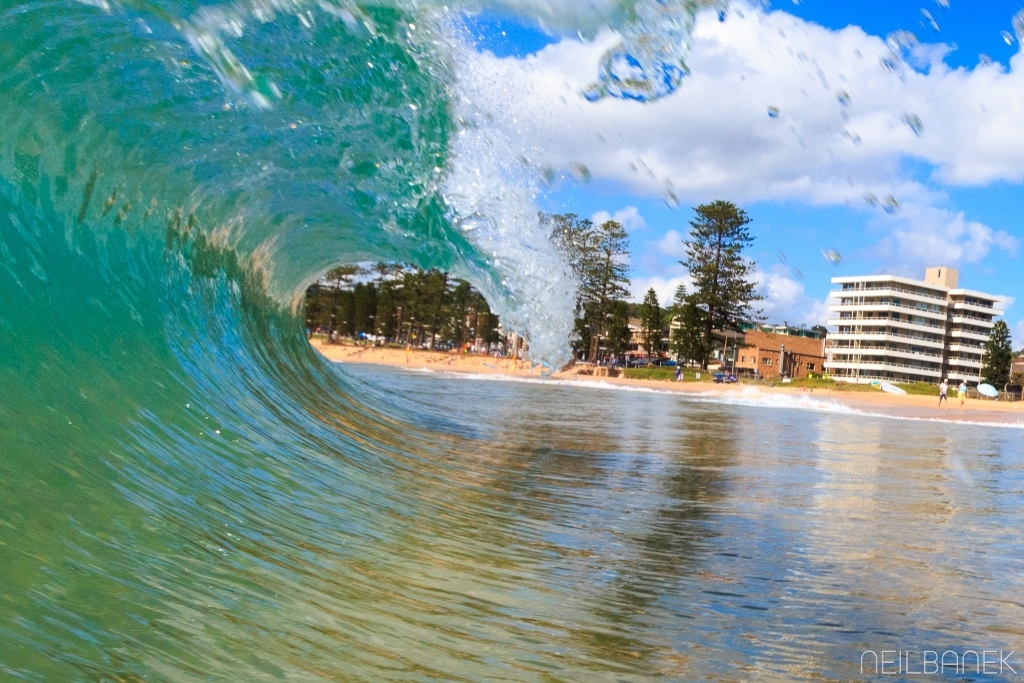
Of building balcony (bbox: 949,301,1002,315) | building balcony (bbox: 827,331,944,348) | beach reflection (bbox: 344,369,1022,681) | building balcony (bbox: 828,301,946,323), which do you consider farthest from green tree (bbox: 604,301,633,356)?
building balcony (bbox: 949,301,1002,315)

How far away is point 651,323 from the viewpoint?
70000 millimetres

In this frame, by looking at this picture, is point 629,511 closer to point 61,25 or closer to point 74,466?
point 74,466

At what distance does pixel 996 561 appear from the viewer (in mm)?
4555

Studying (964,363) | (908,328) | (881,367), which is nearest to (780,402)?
(881,367)

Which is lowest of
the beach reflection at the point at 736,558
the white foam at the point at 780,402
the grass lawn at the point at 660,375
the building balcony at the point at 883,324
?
the beach reflection at the point at 736,558

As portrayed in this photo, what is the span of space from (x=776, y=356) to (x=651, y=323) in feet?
79.2

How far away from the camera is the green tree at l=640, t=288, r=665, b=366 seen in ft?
228

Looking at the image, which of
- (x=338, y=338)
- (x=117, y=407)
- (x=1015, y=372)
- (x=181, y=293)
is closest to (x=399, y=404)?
(x=181, y=293)

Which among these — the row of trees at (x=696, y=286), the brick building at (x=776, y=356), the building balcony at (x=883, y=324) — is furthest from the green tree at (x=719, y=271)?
the building balcony at (x=883, y=324)

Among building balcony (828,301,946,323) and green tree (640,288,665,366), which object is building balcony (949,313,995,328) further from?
green tree (640,288,665,366)

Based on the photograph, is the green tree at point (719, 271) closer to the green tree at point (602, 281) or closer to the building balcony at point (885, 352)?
the green tree at point (602, 281)

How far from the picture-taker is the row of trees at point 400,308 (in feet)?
203

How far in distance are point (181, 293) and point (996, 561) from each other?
5442 mm

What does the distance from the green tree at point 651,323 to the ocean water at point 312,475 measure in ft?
203
